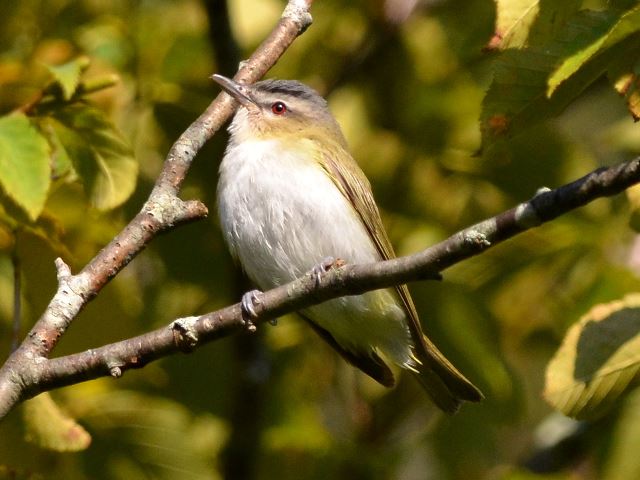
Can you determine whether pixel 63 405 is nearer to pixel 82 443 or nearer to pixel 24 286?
pixel 24 286

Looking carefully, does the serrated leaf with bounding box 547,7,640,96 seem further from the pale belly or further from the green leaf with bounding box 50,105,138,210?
the pale belly

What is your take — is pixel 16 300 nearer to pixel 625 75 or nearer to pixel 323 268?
pixel 323 268

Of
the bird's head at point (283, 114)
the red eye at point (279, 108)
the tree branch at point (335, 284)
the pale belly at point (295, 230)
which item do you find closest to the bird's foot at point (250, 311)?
the tree branch at point (335, 284)

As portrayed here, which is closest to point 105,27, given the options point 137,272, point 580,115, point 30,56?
point 30,56

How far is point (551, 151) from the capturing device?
4.40 m

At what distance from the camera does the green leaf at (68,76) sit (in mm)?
3066

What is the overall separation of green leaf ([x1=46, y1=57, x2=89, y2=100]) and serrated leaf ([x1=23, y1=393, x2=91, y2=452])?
2.92ft

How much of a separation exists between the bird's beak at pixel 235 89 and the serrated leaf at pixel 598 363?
1418 millimetres

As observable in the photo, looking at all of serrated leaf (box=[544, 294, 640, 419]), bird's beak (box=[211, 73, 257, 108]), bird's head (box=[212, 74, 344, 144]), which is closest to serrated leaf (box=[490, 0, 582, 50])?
serrated leaf (box=[544, 294, 640, 419])

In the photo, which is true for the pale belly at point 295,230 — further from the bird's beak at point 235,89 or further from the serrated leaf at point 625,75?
the serrated leaf at point 625,75

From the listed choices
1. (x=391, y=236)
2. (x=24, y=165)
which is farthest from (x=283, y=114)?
(x=24, y=165)

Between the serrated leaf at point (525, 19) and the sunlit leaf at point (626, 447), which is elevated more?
the serrated leaf at point (525, 19)

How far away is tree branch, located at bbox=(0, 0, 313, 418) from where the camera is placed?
8.34 ft

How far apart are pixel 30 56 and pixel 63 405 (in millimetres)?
1474
